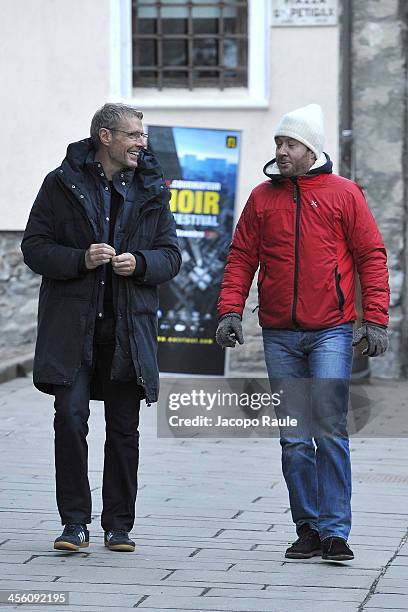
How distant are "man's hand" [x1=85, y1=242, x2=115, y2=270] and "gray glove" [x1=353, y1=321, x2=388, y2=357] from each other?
0.98 meters

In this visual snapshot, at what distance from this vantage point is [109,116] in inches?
227

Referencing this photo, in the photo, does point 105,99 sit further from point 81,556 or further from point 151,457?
point 81,556

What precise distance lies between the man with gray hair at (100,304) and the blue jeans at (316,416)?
1.70 ft

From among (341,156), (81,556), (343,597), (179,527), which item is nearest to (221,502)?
(179,527)

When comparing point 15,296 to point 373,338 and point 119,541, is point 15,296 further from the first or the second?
point 373,338

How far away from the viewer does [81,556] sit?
564cm

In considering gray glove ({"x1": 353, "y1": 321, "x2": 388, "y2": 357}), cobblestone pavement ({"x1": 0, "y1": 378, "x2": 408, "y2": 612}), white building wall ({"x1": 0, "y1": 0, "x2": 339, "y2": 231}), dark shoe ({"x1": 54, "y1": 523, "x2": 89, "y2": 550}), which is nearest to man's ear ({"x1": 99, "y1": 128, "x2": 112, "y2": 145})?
gray glove ({"x1": 353, "y1": 321, "x2": 388, "y2": 357})

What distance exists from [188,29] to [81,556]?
7.56 m

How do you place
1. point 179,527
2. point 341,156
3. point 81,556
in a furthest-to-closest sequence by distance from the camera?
1. point 341,156
2. point 179,527
3. point 81,556

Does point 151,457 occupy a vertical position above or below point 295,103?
below

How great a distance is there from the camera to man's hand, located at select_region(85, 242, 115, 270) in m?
5.55

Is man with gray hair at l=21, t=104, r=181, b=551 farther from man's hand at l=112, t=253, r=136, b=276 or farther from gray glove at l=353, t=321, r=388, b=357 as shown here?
gray glove at l=353, t=321, r=388, b=357

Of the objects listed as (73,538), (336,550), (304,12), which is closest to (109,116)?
(73,538)

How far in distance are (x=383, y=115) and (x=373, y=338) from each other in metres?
7.08
